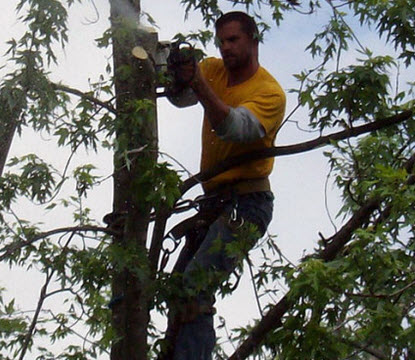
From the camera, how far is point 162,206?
486cm

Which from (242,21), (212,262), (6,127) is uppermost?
(242,21)

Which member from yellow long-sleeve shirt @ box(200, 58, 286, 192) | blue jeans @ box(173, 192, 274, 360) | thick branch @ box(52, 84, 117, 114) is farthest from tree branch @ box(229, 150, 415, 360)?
thick branch @ box(52, 84, 117, 114)

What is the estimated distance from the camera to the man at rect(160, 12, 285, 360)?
4.93 metres

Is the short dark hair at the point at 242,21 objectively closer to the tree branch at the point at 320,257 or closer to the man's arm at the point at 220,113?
the man's arm at the point at 220,113

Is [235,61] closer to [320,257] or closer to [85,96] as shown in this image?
[85,96]

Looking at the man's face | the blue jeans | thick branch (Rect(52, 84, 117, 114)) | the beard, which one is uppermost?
the man's face

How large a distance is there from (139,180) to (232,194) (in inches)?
27.3

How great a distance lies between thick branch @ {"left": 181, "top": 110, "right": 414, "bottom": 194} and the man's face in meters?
0.48

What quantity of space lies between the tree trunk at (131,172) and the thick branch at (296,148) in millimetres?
298

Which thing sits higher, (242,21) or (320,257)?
(242,21)

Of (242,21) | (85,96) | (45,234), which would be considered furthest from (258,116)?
(45,234)

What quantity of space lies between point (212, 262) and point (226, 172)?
491mm

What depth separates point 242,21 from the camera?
5.50 metres

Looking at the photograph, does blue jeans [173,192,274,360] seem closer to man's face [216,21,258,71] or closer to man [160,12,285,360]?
man [160,12,285,360]
